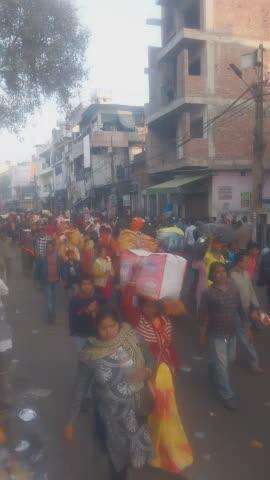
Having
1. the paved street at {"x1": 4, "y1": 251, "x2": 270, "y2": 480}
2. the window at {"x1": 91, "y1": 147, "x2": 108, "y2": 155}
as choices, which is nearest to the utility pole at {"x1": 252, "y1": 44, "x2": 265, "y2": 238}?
the paved street at {"x1": 4, "y1": 251, "x2": 270, "y2": 480}

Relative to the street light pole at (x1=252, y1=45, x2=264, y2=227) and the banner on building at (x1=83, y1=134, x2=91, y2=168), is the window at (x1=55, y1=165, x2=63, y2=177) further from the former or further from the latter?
the street light pole at (x1=252, y1=45, x2=264, y2=227)

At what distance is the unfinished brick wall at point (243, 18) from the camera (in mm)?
21312

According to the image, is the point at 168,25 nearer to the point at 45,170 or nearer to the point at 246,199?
the point at 246,199

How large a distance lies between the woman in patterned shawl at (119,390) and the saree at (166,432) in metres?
0.20

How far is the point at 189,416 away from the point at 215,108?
61.0 ft

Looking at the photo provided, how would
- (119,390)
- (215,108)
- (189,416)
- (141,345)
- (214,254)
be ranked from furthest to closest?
(215,108) < (214,254) < (189,416) < (141,345) < (119,390)

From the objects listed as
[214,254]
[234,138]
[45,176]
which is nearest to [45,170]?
[45,176]

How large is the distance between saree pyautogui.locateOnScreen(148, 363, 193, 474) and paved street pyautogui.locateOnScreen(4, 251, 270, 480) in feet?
0.48

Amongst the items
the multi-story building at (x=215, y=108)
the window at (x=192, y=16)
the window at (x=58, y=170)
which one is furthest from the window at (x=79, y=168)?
the multi-story building at (x=215, y=108)

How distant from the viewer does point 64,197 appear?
5028 centimetres

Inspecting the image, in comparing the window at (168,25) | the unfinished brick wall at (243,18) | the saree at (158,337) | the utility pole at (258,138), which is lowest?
the saree at (158,337)

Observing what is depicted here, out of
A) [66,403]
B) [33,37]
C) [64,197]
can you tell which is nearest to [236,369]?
[66,403]

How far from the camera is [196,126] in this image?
75.5 feet

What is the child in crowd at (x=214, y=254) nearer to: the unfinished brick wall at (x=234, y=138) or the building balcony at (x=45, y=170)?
the unfinished brick wall at (x=234, y=138)
